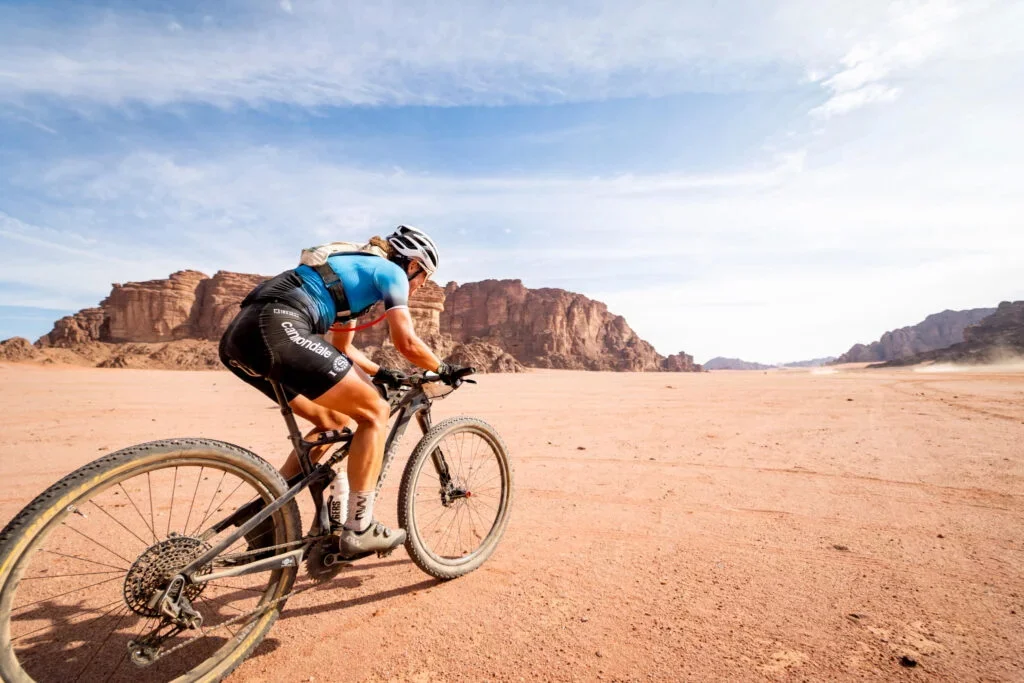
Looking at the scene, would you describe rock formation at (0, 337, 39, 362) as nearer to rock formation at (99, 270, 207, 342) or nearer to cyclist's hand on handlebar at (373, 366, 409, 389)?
rock formation at (99, 270, 207, 342)

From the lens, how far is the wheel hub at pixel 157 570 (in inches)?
78.0

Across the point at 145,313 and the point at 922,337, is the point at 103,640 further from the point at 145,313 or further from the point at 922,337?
the point at 922,337

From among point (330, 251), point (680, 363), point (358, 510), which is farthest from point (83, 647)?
point (680, 363)

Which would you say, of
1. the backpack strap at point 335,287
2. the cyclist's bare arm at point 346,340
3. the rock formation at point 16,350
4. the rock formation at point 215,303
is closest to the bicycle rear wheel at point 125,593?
the backpack strap at point 335,287

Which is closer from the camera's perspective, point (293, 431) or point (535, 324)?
point (293, 431)

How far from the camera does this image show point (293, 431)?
8.38 ft

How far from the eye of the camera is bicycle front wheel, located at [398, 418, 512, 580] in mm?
2980

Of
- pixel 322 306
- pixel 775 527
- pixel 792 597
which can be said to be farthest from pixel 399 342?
pixel 775 527

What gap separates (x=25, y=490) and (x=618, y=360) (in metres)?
129

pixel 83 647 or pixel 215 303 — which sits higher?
pixel 215 303

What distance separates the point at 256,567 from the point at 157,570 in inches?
15.6

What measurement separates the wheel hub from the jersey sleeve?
1.54 meters

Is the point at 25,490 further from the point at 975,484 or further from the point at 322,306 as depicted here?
the point at 975,484

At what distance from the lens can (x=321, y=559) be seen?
2598mm
